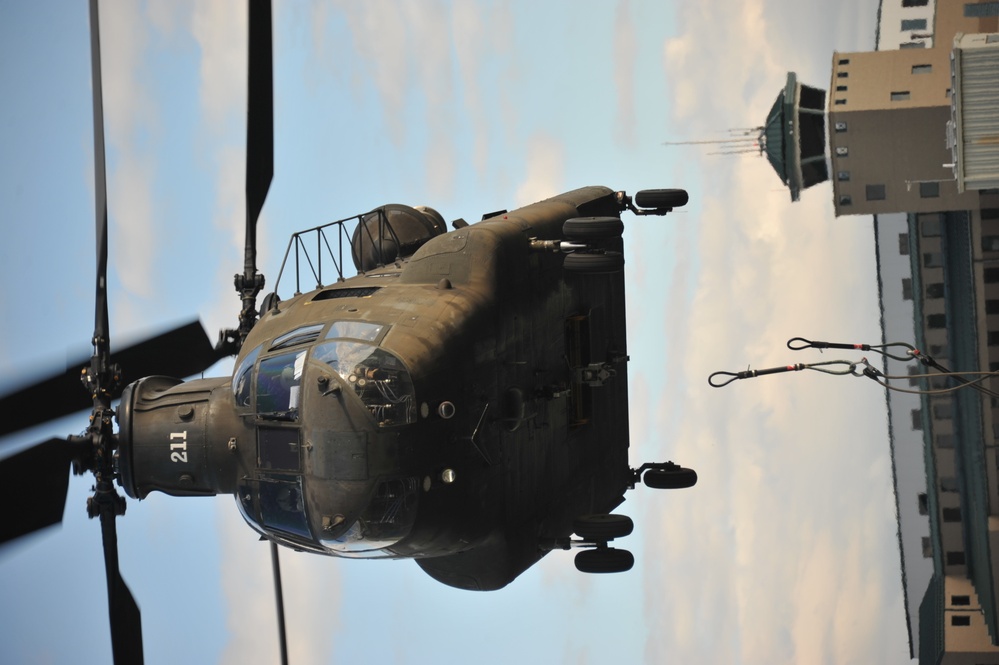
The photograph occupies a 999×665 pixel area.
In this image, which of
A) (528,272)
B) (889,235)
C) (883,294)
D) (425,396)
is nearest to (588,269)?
(528,272)

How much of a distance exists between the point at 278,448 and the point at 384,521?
1639 millimetres

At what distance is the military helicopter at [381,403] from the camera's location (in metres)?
13.8

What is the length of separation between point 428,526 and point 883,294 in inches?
1948

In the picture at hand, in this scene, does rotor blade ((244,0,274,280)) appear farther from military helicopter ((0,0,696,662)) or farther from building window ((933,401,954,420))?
building window ((933,401,954,420))

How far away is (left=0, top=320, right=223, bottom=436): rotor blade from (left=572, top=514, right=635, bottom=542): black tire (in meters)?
6.54

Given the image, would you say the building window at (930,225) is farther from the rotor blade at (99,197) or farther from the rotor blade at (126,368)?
the rotor blade at (99,197)

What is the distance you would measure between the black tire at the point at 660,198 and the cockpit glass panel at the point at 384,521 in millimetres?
7798

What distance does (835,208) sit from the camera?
62.4 meters

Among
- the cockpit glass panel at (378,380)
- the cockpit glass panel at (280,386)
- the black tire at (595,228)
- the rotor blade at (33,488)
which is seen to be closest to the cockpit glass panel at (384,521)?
the cockpit glass panel at (378,380)

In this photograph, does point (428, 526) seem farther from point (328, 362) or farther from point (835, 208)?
point (835, 208)

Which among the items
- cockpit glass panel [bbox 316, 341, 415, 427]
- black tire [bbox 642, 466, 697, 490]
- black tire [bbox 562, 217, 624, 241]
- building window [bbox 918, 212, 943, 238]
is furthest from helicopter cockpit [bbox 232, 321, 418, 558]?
building window [bbox 918, 212, 943, 238]

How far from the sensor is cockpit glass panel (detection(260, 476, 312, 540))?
552 inches

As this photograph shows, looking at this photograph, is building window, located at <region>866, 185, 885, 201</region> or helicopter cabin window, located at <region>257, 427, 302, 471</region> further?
building window, located at <region>866, 185, 885, 201</region>

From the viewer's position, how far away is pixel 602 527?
16.9 metres
